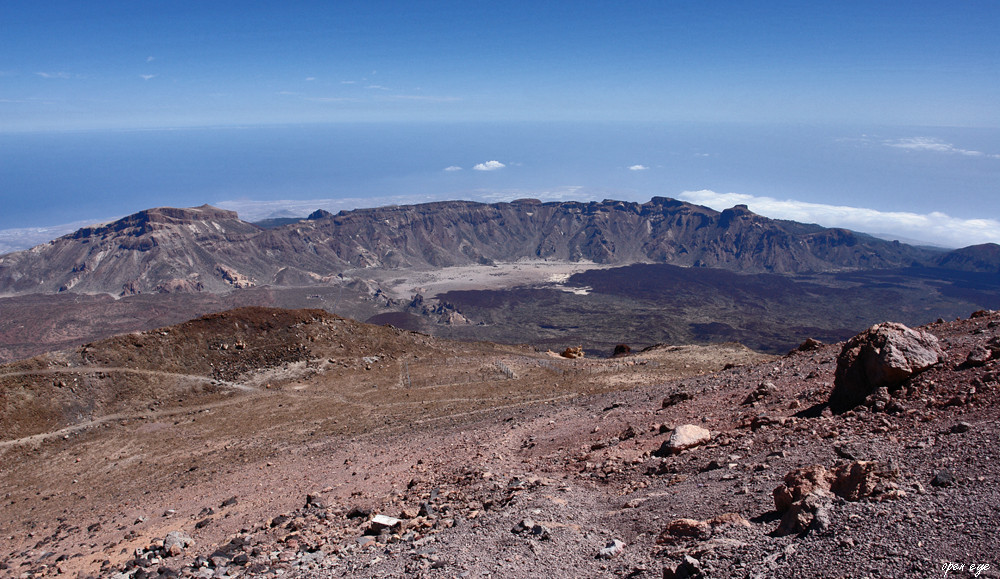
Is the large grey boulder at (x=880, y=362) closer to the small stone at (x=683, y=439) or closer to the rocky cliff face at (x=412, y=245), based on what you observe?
the small stone at (x=683, y=439)

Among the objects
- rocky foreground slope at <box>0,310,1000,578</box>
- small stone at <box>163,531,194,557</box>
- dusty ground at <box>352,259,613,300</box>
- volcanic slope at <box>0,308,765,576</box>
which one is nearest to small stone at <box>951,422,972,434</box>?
rocky foreground slope at <box>0,310,1000,578</box>

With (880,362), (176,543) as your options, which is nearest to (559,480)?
(880,362)

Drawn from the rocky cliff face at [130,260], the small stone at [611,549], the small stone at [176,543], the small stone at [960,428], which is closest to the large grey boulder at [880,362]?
the small stone at [960,428]

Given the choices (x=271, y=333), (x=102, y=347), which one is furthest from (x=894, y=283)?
(x=102, y=347)

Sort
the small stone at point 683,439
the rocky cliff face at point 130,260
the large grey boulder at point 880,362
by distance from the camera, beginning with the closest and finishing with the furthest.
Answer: the large grey boulder at point 880,362 → the small stone at point 683,439 → the rocky cliff face at point 130,260

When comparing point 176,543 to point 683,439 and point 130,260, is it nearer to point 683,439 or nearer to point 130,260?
point 683,439

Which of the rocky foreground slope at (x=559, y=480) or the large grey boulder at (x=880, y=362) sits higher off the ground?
the large grey boulder at (x=880, y=362)
